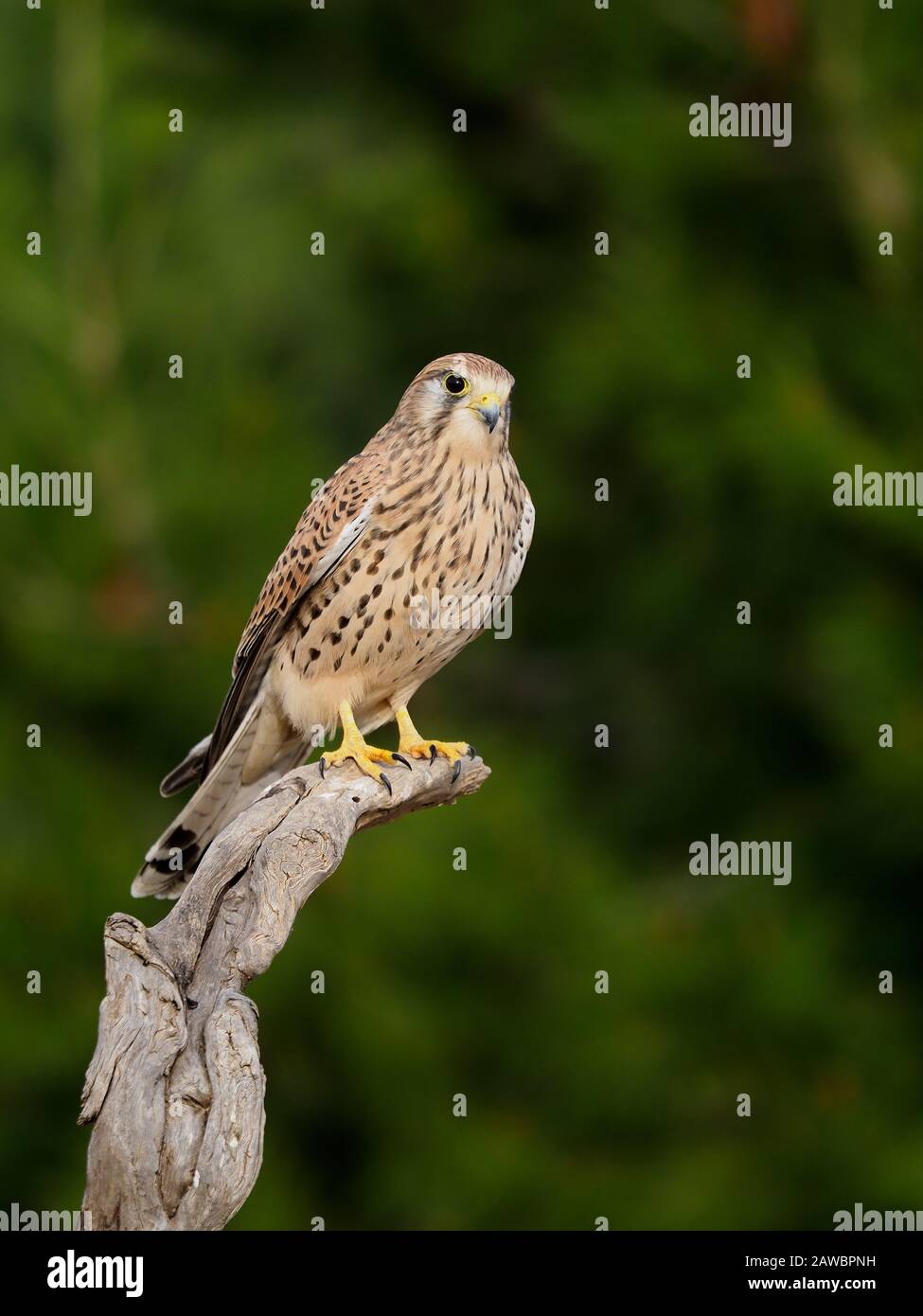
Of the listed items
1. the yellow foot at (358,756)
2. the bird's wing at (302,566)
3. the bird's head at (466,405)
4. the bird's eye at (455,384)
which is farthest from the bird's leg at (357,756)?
the bird's eye at (455,384)

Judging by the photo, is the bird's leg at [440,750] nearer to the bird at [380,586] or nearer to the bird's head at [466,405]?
the bird at [380,586]

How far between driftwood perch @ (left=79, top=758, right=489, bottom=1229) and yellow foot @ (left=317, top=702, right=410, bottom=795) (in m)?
0.66

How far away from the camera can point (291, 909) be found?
4691mm

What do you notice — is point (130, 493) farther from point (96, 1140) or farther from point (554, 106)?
point (96, 1140)

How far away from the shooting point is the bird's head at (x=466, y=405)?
5.62 meters

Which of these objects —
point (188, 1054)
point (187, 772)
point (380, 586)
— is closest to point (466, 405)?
point (380, 586)

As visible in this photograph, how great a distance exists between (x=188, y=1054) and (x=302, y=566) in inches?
74.9

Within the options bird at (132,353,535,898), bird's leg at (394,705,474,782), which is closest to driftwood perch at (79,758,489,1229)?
bird at (132,353,535,898)

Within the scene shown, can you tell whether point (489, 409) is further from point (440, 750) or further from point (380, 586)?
point (440, 750)

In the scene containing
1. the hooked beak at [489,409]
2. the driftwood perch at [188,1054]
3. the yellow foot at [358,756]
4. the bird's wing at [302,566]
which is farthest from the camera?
the bird's wing at [302,566]

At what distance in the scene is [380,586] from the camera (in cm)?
562

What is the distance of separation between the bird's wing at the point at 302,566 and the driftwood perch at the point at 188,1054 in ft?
3.86

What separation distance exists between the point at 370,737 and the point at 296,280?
3.03 metres

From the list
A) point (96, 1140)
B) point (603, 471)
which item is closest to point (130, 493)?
point (603, 471)
